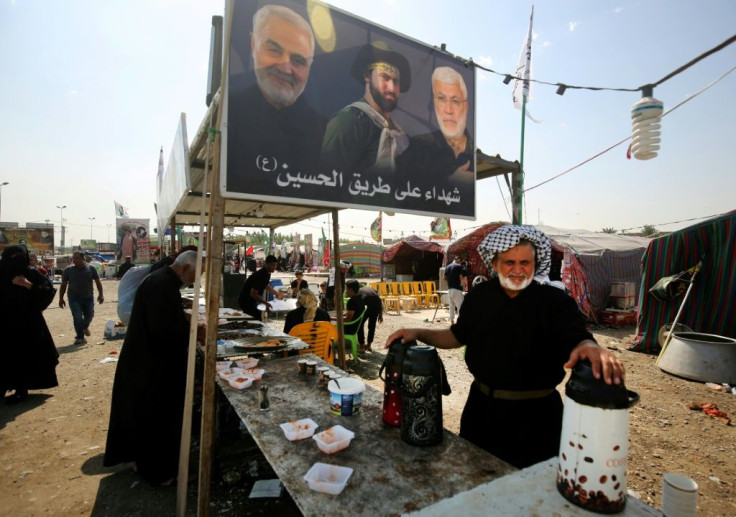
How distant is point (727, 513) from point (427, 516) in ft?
11.7

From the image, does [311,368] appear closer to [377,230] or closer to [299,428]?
[299,428]

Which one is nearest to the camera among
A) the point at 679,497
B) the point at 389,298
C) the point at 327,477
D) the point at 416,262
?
the point at 679,497

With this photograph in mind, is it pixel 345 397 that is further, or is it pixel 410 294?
pixel 410 294

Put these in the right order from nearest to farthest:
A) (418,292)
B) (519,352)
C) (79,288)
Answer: (519,352), (79,288), (418,292)

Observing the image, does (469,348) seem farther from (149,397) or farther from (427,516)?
(149,397)

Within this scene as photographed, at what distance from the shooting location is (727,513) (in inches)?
115

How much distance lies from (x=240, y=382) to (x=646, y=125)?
5.87 m

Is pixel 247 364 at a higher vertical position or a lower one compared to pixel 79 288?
lower

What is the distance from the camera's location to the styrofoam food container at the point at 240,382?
2.77 metres

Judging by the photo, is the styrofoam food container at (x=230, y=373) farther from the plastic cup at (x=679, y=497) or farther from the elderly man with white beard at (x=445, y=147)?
the plastic cup at (x=679, y=497)

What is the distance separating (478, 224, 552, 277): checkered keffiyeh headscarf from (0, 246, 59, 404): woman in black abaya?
617 cm

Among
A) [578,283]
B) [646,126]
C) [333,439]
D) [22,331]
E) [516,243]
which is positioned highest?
[646,126]

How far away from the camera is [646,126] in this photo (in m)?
4.81

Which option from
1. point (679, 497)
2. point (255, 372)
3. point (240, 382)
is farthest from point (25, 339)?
point (679, 497)
